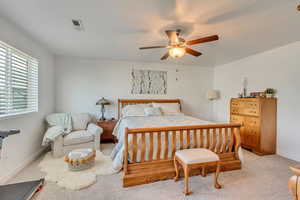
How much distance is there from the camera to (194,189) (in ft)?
6.79

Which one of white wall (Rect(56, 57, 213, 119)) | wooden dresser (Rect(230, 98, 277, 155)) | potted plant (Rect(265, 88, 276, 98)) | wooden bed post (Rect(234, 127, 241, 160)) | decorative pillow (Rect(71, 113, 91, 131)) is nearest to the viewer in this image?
wooden bed post (Rect(234, 127, 241, 160))

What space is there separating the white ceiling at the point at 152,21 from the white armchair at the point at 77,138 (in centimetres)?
185

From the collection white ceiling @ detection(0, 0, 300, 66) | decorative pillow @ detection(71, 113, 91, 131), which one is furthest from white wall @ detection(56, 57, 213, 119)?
white ceiling @ detection(0, 0, 300, 66)

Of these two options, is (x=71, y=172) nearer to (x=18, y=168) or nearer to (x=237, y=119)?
(x=18, y=168)

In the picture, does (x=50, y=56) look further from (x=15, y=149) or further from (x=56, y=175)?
(x=56, y=175)

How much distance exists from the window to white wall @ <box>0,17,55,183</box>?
119mm

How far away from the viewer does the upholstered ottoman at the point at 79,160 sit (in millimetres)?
2432

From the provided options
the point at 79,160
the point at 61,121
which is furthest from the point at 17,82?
the point at 79,160

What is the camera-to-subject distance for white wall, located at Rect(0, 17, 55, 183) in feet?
7.16

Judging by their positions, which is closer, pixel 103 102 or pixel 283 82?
pixel 283 82

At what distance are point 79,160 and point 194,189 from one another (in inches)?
73.8

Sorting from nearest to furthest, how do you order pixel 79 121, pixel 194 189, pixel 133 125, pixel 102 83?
pixel 194 189 < pixel 133 125 < pixel 79 121 < pixel 102 83

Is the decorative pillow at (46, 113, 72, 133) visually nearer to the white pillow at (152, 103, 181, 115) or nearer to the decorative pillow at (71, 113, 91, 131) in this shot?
the decorative pillow at (71, 113, 91, 131)

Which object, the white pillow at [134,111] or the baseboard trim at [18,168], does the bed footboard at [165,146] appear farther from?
the baseboard trim at [18,168]
